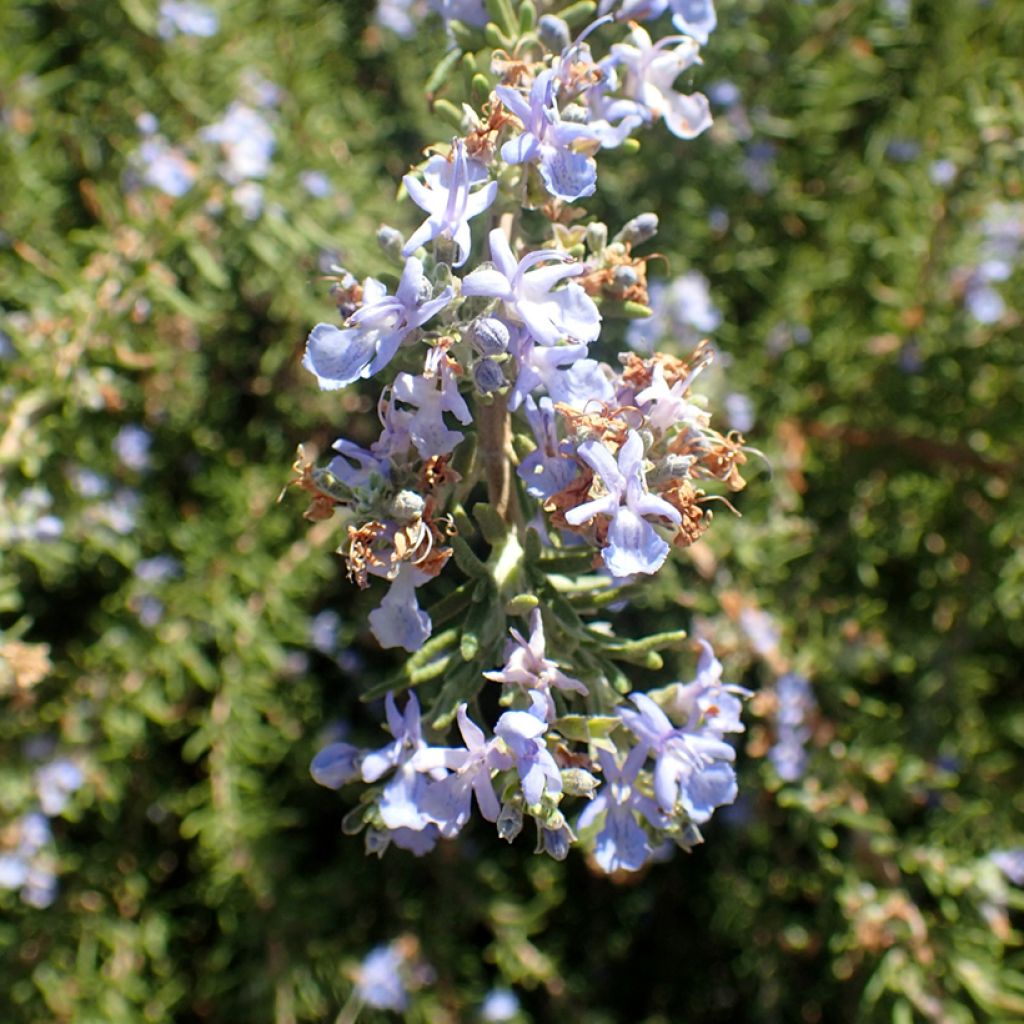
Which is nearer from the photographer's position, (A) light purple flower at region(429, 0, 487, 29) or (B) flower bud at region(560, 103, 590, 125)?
(B) flower bud at region(560, 103, 590, 125)

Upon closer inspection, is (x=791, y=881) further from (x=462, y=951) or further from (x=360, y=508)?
(x=360, y=508)

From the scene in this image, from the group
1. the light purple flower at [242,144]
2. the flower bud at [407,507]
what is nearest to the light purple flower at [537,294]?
the flower bud at [407,507]

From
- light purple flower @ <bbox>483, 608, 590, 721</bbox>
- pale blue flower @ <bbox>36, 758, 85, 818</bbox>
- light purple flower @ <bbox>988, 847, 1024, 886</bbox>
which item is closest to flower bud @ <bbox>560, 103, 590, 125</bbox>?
light purple flower @ <bbox>483, 608, 590, 721</bbox>

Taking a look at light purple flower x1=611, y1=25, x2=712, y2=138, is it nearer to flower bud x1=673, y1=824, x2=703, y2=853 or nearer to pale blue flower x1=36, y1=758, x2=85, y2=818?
flower bud x1=673, y1=824, x2=703, y2=853

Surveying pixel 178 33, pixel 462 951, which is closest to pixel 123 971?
pixel 462 951

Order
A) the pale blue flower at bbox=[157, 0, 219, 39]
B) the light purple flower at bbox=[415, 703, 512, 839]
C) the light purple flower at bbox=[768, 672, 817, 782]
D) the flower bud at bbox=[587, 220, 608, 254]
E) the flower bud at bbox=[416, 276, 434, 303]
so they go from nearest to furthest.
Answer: the flower bud at bbox=[416, 276, 434, 303], the light purple flower at bbox=[415, 703, 512, 839], the flower bud at bbox=[587, 220, 608, 254], the light purple flower at bbox=[768, 672, 817, 782], the pale blue flower at bbox=[157, 0, 219, 39]

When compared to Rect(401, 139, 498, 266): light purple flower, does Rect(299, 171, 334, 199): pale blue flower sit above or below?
below
